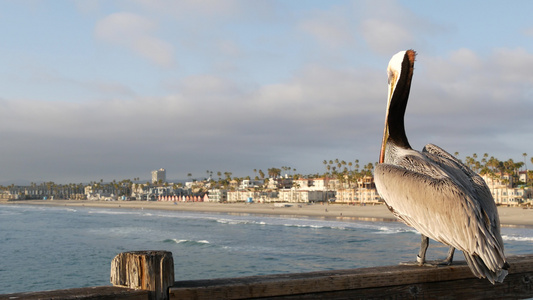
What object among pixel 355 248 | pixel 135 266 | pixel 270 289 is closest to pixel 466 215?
pixel 270 289

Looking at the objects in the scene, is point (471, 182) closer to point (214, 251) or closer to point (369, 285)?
point (369, 285)

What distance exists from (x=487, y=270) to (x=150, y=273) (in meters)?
2.13

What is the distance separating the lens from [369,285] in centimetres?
320

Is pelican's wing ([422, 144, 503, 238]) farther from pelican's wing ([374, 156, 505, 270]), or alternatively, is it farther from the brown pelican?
pelican's wing ([374, 156, 505, 270])

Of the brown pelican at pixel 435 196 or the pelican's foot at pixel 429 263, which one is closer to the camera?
the brown pelican at pixel 435 196

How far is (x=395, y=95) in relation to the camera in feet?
14.3

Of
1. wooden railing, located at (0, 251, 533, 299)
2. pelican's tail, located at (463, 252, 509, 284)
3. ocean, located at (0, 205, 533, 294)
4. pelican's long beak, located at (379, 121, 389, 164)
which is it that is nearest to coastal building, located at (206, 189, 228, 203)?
ocean, located at (0, 205, 533, 294)

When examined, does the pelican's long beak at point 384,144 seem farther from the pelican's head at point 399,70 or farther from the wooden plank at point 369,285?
the wooden plank at point 369,285

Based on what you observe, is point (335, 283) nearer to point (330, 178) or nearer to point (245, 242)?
point (245, 242)

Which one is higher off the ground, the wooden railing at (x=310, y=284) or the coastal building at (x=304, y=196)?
the wooden railing at (x=310, y=284)

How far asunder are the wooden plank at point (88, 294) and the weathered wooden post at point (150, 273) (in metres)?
0.05

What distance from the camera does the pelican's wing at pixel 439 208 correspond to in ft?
11.2

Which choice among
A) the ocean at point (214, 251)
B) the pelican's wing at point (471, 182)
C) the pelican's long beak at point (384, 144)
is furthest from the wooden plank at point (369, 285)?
the ocean at point (214, 251)

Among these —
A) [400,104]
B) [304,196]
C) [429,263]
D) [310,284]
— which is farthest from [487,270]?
[304,196]
